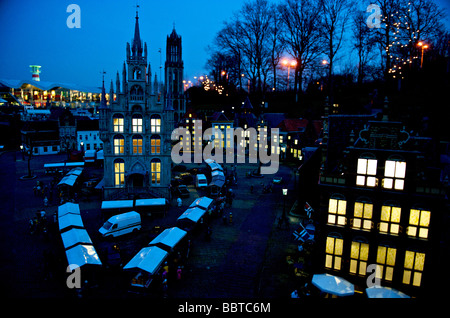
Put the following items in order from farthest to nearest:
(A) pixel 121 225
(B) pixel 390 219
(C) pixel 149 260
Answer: (A) pixel 121 225, (C) pixel 149 260, (B) pixel 390 219

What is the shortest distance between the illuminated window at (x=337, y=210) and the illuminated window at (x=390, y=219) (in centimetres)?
214

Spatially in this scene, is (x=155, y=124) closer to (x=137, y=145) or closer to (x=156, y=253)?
(x=137, y=145)

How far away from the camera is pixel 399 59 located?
Result: 47781 mm

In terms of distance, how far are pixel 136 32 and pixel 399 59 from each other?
4137cm

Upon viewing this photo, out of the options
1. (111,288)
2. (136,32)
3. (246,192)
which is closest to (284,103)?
(246,192)

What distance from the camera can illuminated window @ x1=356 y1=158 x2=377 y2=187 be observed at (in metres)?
17.6

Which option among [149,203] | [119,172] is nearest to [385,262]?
[149,203]

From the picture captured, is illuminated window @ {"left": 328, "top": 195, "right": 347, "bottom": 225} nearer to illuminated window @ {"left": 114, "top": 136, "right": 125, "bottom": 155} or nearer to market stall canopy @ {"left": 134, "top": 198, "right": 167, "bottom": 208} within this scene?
market stall canopy @ {"left": 134, "top": 198, "right": 167, "bottom": 208}

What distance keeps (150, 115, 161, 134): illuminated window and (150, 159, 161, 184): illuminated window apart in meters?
3.79

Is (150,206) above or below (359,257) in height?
below

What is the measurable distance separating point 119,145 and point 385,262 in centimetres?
3038

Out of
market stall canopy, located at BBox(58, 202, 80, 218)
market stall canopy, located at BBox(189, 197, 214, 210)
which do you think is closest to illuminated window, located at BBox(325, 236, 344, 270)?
market stall canopy, located at BBox(189, 197, 214, 210)

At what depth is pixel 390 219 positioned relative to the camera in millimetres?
17375

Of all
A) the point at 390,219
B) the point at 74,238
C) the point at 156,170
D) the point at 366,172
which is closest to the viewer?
the point at 390,219
